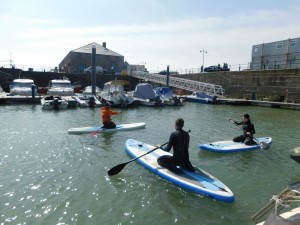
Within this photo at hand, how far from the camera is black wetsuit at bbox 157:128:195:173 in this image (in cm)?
680

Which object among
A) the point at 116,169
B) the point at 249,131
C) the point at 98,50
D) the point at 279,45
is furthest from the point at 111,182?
the point at 98,50

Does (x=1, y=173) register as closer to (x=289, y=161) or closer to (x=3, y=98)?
(x=289, y=161)

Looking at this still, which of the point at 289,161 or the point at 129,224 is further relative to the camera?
the point at 289,161

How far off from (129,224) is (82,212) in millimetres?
1119

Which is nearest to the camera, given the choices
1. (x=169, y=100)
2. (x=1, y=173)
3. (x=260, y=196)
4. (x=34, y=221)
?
(x=34, y=221)

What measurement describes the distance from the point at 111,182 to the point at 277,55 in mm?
31759

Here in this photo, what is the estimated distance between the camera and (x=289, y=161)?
31.4 ft

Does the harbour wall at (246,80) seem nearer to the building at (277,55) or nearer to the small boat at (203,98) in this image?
the building at (277,55)

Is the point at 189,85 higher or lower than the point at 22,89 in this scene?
higher

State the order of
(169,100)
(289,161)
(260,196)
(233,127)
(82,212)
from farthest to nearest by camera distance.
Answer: (169,100) < (233,127) < (289,161) < (260,196) < (82,212)

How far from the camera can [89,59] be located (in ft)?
184

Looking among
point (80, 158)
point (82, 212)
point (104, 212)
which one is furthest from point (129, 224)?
point (80, 158)

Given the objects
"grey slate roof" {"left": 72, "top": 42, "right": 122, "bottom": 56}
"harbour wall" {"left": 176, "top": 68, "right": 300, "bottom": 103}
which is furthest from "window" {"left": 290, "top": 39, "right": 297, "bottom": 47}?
"grey slate roof" {"left": 72, "top": 42, "right": 122, "bottom": 56}

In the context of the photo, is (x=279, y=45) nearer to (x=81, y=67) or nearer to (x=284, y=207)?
(x=284, y=207)
